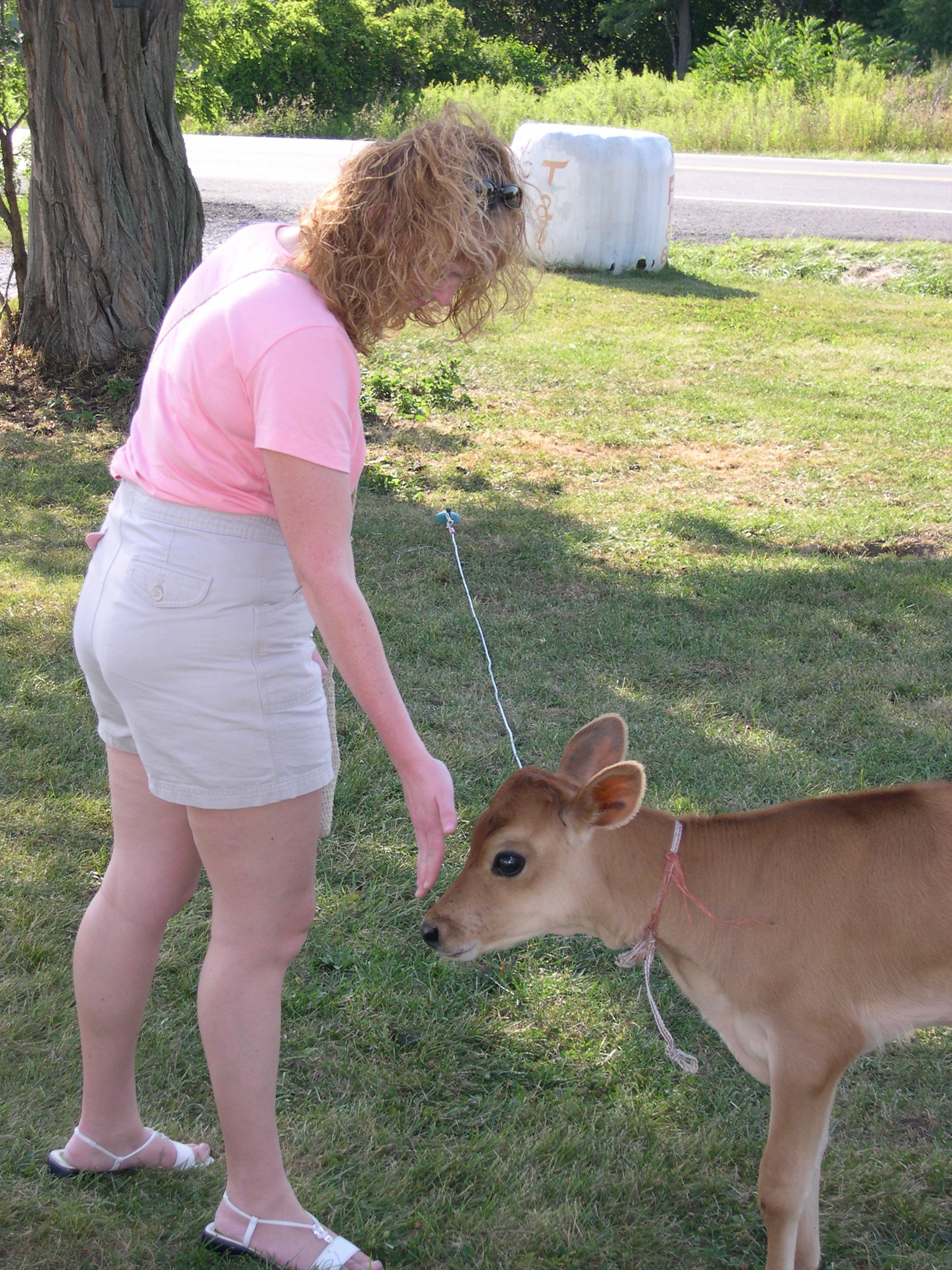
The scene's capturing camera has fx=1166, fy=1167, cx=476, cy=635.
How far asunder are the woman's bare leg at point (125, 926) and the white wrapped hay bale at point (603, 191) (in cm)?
1058

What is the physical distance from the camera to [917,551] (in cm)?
651

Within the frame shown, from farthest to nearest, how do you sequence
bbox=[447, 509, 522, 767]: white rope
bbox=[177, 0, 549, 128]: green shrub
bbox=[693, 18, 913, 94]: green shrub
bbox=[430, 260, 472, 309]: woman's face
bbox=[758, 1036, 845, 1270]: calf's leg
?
bbox=[177, 0, 549, 128]: green shrub
bbox=[693, 18, 913, 94]: green shrub
bbox=[447, 509, 522, 767]: white rope
bbox=[758, 1036, 845, 1270]: calf's leg
bbox=[430, 260, 472, 309]: woman's face

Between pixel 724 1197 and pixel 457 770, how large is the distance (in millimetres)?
1936

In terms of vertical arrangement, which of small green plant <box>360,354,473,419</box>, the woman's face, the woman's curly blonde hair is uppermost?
the woman's curly blonde hair

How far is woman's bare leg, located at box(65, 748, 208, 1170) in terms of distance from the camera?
7.84ft

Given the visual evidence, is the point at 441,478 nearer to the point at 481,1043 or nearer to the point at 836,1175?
the point at 481,1043

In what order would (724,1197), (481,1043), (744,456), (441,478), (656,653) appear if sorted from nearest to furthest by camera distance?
(724,1197), (481,1043), (656,653), (441,478), (744,456)

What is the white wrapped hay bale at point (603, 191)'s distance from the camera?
12086mm

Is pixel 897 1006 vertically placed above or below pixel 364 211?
below

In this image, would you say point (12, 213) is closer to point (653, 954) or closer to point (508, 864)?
point (508, 864)

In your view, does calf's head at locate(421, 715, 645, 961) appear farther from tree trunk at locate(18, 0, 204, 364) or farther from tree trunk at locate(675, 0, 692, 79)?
tree trunk at locate(675, 0, 692, 79)

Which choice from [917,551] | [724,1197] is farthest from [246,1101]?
[917,551]

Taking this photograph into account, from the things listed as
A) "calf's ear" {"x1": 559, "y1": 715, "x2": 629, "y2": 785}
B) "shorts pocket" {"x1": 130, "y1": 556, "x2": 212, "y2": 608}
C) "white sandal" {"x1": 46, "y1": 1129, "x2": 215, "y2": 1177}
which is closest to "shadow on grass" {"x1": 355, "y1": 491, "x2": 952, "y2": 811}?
"calf's ear" {"x1": 559, "y1": 715, "x2": 629, "y2": 785}

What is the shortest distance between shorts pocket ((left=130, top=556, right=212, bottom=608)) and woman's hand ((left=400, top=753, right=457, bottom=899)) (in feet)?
1.65
